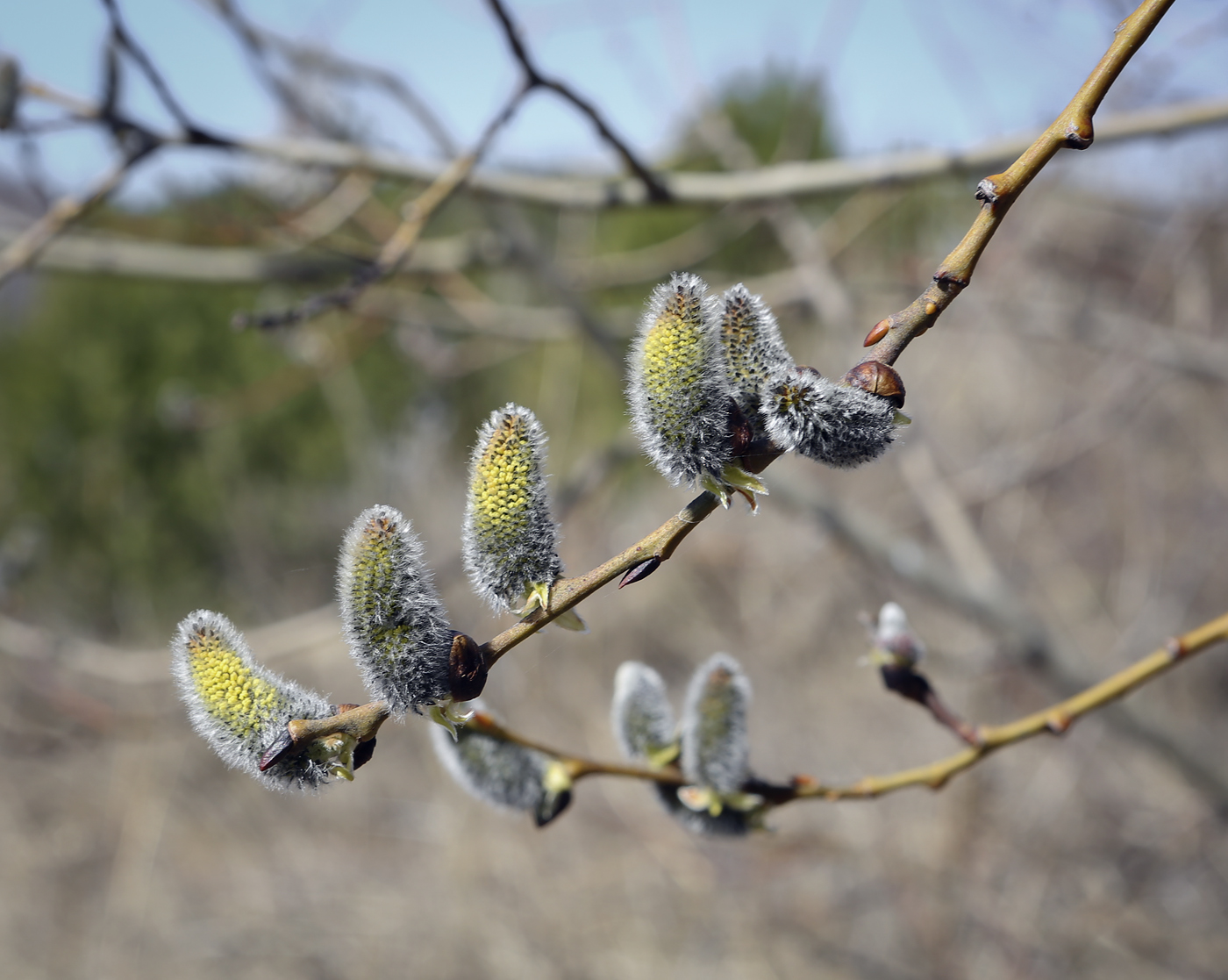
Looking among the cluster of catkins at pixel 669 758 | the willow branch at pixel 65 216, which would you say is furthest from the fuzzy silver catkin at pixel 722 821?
the willow branch at pixel 65 216

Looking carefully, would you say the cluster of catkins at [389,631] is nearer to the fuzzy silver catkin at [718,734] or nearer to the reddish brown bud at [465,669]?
the reddish brown bud at [465,669]

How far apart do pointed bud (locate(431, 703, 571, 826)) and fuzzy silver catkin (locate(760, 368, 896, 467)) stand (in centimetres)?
45

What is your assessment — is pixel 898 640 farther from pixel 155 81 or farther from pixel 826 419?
pixel 155 81

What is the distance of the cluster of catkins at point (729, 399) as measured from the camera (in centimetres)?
58

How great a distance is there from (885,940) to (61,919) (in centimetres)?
465

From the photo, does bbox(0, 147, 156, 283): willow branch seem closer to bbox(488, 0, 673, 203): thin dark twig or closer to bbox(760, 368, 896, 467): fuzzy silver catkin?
bbox(488, 0, 673, 203): thin dark twig

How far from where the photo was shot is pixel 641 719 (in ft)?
3.02

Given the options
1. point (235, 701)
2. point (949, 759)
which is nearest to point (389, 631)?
point (235, 701)

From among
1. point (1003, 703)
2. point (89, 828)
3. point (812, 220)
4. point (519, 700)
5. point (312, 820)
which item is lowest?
point (1003, 703)

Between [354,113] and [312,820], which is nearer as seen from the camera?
[354,113]

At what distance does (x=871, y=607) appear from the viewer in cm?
468

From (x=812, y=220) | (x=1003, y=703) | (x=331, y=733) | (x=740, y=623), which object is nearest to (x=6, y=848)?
(x=740, y=623)

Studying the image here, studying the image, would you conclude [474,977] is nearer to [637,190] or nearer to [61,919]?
[61,919]

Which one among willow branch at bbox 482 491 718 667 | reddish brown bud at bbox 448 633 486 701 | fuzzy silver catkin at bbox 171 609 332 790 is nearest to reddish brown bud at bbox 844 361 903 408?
willow branch at bbox 482 491 718 667
